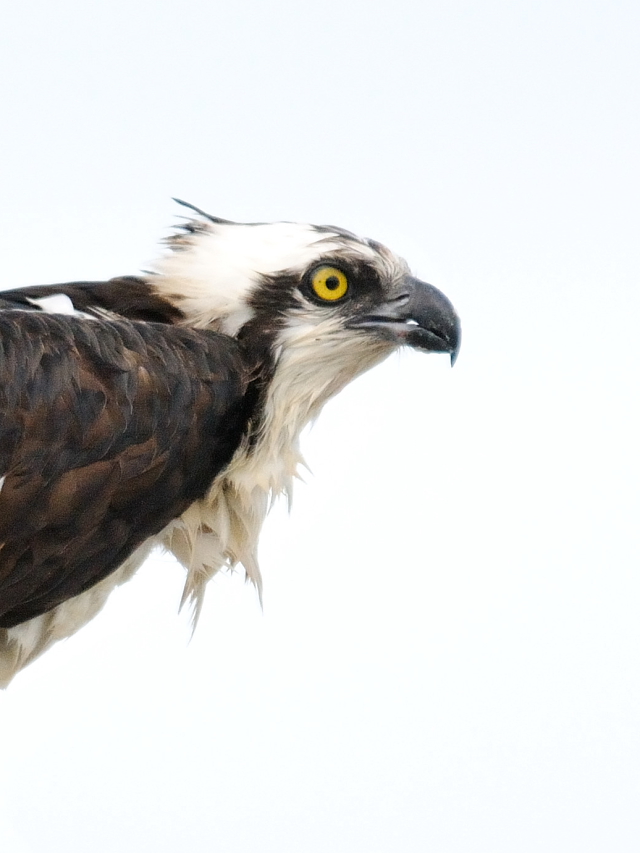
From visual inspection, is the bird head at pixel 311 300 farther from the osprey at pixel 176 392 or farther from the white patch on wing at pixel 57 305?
the white patch on wing at pixel 57 305

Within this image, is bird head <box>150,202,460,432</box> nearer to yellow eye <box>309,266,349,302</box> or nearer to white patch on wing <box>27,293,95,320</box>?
yellow eye <box>309,266,349,302</box>

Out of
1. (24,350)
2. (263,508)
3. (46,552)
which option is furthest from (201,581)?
(24,350)

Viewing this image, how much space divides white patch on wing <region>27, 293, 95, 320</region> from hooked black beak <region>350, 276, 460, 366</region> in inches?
43.4

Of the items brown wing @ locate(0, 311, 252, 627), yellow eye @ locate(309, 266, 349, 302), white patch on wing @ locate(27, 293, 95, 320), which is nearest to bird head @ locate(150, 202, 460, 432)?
yellow eye @ locate(309, 266, 349, 302)

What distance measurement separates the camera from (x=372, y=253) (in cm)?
743

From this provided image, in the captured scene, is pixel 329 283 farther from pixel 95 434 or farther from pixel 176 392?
pixel 95 434

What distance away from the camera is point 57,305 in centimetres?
707

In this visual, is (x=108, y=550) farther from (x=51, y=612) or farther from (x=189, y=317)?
(x=189, y=317)

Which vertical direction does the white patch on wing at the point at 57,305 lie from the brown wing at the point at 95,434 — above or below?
above

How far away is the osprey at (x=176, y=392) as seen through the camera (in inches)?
264

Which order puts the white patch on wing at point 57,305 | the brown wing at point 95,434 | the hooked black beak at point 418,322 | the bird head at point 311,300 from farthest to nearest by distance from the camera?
the hooked black beak at point 418,322, the bird head at point 311,300, the white patch on wing at point 57,305, the brown wing at point 95,434

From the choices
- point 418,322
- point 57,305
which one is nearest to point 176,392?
point 57,305

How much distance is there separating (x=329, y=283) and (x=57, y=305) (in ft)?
3.57

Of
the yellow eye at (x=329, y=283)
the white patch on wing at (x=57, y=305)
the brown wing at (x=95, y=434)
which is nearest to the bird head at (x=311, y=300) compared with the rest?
the yellow eye at (x=329, y=283)
